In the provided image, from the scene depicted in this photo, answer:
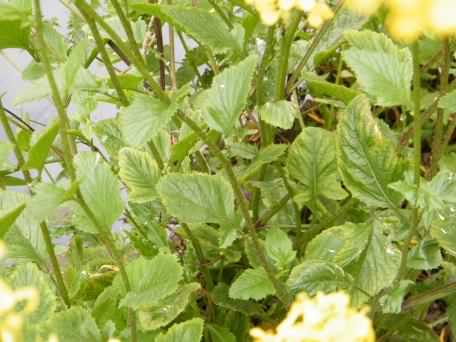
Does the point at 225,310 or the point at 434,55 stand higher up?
the point at 434,55

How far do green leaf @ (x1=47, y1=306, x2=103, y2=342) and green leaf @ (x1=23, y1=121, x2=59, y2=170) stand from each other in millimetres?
97

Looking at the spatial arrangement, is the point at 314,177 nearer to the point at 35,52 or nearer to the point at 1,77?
the point at 35,52

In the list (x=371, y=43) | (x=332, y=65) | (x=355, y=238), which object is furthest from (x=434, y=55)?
(x=332, y=65)

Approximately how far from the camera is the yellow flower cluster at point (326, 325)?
177mm

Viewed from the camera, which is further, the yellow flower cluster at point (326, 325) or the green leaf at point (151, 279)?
the green leaf at point (151, 279)

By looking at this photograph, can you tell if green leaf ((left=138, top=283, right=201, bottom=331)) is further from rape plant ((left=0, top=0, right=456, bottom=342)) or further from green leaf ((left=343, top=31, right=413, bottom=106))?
green leaf ((left=343, top=31, right=413, bottom=106))

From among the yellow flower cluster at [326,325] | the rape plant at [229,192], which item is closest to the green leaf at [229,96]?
the rape plant at [229,192]

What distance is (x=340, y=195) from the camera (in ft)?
1.82

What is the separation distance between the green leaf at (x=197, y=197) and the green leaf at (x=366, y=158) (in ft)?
0.31

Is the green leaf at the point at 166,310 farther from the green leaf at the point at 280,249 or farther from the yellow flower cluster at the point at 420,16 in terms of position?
the yellow flower cluster at the point at 420,16

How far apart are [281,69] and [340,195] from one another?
0.11m

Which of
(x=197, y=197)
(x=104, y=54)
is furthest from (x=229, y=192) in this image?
(x=104, y=54)

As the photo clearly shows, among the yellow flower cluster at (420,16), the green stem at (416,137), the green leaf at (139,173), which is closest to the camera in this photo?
the yellow flower cluster at (420,16)

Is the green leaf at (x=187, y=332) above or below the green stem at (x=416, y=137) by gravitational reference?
below
